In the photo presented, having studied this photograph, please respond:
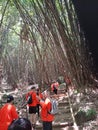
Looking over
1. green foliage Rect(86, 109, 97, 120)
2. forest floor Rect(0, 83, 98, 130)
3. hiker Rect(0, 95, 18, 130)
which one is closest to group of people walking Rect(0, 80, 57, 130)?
hiker Rect(0, 95, 18, 130)

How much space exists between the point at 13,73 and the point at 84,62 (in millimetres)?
20206

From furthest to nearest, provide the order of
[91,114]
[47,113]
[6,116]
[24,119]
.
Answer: [91,114] → [47,113] → [6,116] → [24,119]

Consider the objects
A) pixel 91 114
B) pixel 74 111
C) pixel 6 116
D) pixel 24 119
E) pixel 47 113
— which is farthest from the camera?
pixel 74 111

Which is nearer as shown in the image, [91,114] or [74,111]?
[91,114]

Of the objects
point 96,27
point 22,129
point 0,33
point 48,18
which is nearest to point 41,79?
point 0,33

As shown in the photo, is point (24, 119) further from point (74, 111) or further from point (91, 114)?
point (74, 111)

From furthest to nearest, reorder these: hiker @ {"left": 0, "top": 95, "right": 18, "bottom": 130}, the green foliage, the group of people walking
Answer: the green foliage < hiker @ {"left": 0, "top": 95, "right": 18, "bottom": 130} < the group of people walking

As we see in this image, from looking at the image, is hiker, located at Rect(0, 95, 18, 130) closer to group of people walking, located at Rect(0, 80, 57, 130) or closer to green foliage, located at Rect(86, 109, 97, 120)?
group of people walking, located at Rect(0, 80, 57, 130)

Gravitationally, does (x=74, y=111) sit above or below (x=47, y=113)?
above

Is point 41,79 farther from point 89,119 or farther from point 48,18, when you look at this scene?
point 48,18

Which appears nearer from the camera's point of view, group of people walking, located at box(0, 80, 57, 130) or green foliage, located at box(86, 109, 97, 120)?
group of people walking, located at box(0, 80, 57, 130)

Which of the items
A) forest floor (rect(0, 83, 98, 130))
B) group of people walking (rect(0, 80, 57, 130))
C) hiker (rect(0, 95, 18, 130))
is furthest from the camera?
forest floor (rect(0, 83, 98, 130))

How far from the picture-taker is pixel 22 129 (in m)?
3.30

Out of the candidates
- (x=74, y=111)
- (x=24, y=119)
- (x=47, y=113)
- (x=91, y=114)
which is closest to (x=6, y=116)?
(x=47, y=113)
